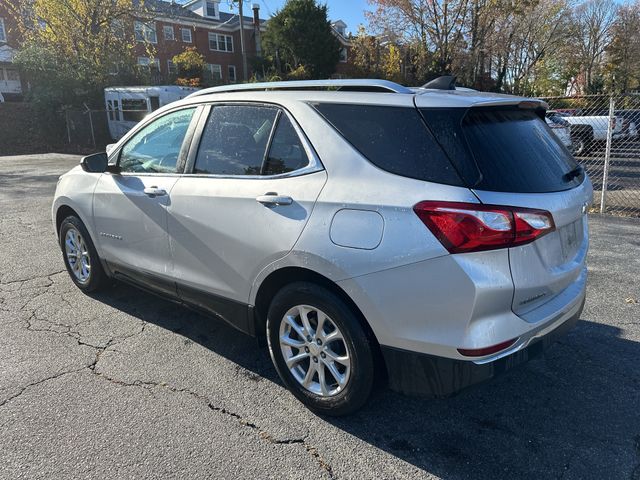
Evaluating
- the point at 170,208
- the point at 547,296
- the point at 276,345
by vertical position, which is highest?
the point at 170,208

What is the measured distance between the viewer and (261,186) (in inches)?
116

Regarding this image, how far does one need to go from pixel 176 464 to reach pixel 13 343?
208 centimetres

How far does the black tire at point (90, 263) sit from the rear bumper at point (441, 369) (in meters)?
3.10

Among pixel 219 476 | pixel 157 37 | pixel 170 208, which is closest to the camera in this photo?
pixel 219 476

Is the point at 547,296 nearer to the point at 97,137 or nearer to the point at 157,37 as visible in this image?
the point at 97,137

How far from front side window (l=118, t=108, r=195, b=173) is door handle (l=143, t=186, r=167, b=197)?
0.16 m

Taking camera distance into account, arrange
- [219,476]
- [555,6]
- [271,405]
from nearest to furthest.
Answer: [219,476] < [271,405] < [555,6]

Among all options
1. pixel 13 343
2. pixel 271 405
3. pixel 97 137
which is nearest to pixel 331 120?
pixel 271 405

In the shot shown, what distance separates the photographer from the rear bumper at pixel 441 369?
2.34m

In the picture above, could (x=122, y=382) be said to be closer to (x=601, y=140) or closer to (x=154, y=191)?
(x=154, y=191)

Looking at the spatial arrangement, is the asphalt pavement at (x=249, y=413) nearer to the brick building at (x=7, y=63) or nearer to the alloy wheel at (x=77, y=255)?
the alloy wheel at (x=77, y=255)

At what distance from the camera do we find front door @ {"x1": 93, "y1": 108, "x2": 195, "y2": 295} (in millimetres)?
3602

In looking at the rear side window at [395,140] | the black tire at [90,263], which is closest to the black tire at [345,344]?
the rear side window at [395,140]

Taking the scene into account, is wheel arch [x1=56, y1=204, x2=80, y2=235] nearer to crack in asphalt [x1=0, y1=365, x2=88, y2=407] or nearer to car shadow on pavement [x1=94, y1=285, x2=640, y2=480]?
crack in asphalt [x1=0, y1=365, x2=88, y2=407]
